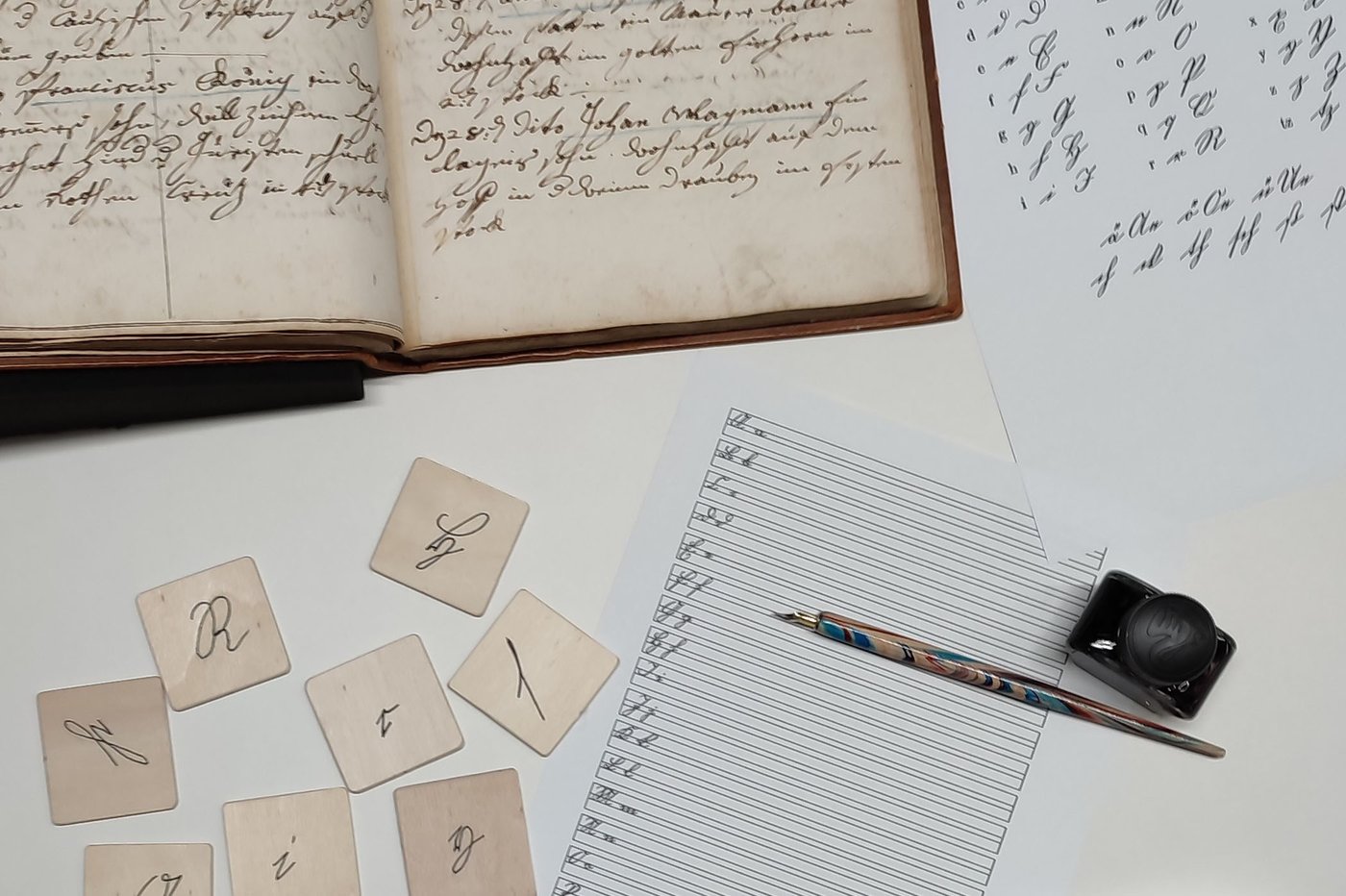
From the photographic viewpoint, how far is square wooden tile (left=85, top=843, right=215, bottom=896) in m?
0.67

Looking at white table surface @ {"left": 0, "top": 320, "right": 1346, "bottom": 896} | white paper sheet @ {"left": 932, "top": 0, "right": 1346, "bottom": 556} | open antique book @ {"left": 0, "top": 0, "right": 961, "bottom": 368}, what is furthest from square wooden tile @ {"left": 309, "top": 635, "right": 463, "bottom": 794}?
white paper sheet @ {"left": 932, "top": 0, "right": 1346, "bottom": 556}

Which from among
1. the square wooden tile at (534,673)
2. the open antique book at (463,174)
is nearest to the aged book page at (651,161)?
the open antique book at (463,174)

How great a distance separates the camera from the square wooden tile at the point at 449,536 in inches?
27.0

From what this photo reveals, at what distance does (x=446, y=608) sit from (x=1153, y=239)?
49cm

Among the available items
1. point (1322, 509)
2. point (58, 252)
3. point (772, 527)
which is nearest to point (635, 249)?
point (772, 527)

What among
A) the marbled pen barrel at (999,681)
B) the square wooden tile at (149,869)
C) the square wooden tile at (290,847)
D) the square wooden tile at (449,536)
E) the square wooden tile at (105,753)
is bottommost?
the square wooden tile at (149,869)

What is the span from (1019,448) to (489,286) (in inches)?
13.2

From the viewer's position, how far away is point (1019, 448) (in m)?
0.69

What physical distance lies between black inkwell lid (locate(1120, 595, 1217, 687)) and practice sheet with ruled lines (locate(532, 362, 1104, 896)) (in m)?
0.05

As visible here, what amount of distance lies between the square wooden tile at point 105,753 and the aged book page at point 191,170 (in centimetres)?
22

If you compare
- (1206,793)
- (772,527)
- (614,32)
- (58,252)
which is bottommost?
(1206,793)

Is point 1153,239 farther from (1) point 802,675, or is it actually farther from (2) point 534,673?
(2) point 534,673

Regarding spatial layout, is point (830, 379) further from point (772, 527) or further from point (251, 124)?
point (251, 124)

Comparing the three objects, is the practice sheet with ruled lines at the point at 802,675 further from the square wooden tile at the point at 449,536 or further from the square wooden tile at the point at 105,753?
the square wooden tile at the point at 105,753
